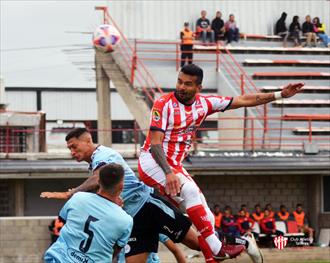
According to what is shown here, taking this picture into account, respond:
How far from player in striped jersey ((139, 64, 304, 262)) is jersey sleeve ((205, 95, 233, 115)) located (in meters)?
0.12

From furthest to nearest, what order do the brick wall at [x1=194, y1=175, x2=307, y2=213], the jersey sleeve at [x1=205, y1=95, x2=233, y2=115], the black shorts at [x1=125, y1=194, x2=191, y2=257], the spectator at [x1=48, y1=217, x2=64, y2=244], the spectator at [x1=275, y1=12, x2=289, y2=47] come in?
the spectator at [x1=275, y1=12, x2=289, y2=47]
the brick wall at [x1=194, y1=175, x2=307, y2=213]
the spectator at [x1=48, y1=217, x2=64, y2=244]
the black shorts at [x1=125, y1=194, x2=191, y2=257]
the jersey sleeve at [x1=205, y1=95, x2=233, y2=115]

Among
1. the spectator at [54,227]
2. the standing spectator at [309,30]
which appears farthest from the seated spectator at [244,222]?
the standing spectator at [309,30]

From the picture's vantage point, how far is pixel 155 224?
9953mm

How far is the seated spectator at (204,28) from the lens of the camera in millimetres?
28484

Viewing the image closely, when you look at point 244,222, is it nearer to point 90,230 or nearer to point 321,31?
point 321,31

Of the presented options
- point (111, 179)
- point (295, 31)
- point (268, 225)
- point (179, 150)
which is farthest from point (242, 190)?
point (111, 179)

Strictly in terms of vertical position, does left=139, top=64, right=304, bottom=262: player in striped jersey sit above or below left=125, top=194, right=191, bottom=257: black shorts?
above

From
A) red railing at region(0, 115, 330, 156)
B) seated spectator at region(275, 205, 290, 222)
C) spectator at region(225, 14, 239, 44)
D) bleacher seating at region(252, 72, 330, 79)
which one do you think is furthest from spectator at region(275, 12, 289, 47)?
seated spectator at region(275, 205, 290, 222)

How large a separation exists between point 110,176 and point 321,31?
23.9 metres

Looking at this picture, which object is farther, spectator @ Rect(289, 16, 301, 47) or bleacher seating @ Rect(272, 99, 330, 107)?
spectator @ Rect(289, 16, 301, 47)

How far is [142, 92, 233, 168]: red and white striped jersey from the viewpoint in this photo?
922 centimetres

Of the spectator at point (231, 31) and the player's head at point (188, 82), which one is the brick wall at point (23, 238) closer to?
the player's head at point (188, 82)

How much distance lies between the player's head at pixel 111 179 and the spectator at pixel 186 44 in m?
19.0

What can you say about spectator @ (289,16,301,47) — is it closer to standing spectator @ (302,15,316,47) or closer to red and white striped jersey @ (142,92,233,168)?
standing spectator @ (302,15,316,47)
